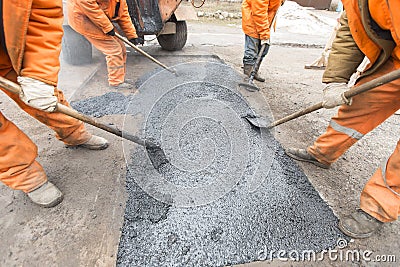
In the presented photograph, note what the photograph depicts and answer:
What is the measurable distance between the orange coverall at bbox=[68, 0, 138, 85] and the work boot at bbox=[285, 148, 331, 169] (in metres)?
2.33

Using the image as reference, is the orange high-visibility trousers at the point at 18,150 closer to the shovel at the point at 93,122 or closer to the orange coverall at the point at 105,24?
the shovel at the point at 93,122

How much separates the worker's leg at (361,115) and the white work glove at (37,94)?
5.80 ft

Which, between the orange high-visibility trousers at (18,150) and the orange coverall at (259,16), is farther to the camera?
the orange coverall at (259,16)

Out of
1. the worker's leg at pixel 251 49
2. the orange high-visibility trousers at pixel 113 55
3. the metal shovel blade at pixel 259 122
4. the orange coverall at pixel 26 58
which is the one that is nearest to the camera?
the orange coverall at pixel 26 58

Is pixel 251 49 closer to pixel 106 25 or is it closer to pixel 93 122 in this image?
pixel 106 25

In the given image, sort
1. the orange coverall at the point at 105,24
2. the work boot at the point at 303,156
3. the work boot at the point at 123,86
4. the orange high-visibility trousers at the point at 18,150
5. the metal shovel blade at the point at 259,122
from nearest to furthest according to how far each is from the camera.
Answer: the orange high-visibility trousers at the point at 18,150
the work boot at the point at 303,156
the metal shovel blade at the point at 259,122
the orange coverall at the point at 105,24
the work boot at the point at 123,86

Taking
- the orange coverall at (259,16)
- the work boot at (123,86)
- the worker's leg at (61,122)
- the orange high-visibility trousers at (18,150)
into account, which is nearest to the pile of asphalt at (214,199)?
the worker's leg at (61,122)

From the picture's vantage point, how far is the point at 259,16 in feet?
9.18

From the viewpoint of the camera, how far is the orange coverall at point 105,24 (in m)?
2.48

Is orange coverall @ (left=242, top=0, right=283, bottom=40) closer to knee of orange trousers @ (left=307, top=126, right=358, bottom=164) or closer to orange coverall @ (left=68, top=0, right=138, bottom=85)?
orange coverall @ (left=68, top=0, right=138, bottom=85)

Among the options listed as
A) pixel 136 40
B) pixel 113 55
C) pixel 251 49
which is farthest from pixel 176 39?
pixel 113 55

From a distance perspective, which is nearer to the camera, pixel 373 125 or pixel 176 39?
pixel 373 125

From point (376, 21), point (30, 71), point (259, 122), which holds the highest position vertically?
point (376, 21)

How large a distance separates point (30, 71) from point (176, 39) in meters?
3.64
